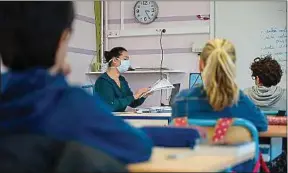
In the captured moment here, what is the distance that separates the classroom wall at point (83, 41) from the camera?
617 centimetres

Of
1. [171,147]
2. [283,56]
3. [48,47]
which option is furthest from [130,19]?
[48,47]

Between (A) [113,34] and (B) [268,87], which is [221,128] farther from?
(A) [113,34]

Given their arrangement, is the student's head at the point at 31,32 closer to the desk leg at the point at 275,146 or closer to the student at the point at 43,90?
the student at the point at 43,90

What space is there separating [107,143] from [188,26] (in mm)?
5112

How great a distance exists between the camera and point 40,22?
1255 mm

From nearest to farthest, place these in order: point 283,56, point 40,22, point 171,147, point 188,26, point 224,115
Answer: point 40,22, point 171,147, point 224,115, point 283,56, point 188,26

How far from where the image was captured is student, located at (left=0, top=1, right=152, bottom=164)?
1.23 m

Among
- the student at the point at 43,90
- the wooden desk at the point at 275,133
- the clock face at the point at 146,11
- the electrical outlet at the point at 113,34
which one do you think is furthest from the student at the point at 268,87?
the electrical outlet at the point at 113,34

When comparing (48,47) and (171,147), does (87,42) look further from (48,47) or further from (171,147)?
(48,47)

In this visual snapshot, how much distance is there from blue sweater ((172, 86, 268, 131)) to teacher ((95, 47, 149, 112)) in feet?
8.25

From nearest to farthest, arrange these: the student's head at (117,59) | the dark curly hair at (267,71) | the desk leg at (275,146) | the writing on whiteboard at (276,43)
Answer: the desk leg at (275,146), the dark curly hair at (267,71), the student's head at (117,59), the writing on whiteboard at (276,43)

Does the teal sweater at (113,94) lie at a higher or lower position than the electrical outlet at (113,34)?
lower

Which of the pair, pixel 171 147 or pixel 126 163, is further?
pixel 171 147

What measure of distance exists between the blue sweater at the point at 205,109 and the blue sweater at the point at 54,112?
1.23 m
